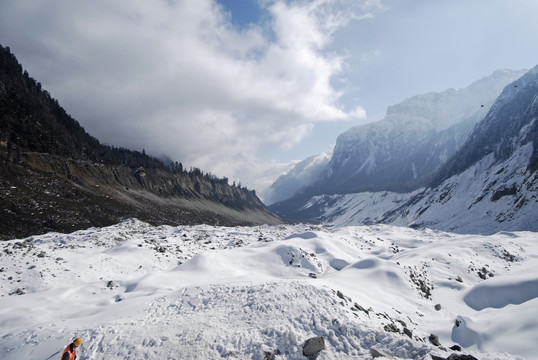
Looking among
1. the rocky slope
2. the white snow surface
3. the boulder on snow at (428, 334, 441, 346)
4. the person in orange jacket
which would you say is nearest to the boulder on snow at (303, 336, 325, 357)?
the white snow surface

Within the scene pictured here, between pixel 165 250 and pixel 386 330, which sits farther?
pixel 165 250

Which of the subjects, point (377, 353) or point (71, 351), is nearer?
point (71, 351)

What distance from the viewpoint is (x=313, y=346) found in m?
9.56

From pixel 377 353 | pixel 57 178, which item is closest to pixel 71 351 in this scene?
pixel 377 353

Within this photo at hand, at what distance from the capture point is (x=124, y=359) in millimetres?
8555

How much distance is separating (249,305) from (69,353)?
20.6ft

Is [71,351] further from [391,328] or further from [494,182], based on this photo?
[494,182]

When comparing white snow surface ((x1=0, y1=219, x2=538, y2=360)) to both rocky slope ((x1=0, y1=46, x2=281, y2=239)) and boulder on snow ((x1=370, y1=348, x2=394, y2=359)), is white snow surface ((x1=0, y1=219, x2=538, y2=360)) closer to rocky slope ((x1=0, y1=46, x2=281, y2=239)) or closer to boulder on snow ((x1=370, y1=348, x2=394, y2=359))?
boulder on snow ((x1=370, y1=348, x2=394, y2=359))

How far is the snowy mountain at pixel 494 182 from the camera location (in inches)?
2736

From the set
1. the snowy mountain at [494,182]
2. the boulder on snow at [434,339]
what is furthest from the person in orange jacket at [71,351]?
the snowy mountain at [494,182]

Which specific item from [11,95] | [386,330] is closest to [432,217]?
[386,330]

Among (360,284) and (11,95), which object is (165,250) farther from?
(11,95)

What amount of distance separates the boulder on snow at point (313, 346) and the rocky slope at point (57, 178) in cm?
4213

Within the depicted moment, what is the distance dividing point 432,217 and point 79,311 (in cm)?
11576
